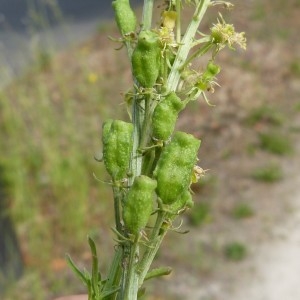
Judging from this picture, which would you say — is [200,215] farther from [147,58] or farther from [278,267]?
[147,58]

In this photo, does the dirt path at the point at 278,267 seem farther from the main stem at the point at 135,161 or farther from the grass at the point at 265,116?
the main stem at the point at 135,161

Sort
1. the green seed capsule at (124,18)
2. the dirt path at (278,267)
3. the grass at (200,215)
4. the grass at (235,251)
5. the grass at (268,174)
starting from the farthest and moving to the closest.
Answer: the grass at (268,174) → the grass at (200,215) → the grass at (235,251) → the dirt path at (278,267) → the green seed capsule at (124,18)

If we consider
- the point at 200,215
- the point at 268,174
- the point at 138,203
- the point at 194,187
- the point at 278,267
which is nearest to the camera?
the point at 138,203

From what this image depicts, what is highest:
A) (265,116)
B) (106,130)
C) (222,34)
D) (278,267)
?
(265,116)

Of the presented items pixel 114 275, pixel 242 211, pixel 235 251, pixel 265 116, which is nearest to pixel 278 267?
pixel 235 251

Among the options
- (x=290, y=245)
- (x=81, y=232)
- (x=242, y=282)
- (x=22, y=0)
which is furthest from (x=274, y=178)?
(x=22, y=0)

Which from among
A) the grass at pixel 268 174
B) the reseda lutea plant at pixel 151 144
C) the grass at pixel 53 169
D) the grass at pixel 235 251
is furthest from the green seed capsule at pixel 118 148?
the grass at pixel 268 174
